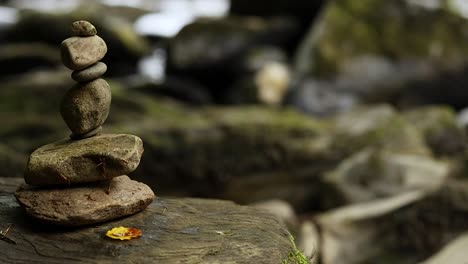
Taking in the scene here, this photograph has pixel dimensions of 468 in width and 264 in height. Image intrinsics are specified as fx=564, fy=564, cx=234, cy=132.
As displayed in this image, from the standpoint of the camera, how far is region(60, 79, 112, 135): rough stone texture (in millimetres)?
3621

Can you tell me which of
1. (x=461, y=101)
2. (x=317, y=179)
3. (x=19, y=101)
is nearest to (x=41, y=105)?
(x=19, y=101)

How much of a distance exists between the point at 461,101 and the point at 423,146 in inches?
231

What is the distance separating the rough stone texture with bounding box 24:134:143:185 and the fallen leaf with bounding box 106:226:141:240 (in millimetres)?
361

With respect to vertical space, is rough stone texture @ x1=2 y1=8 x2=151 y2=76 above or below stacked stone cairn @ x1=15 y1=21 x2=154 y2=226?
below

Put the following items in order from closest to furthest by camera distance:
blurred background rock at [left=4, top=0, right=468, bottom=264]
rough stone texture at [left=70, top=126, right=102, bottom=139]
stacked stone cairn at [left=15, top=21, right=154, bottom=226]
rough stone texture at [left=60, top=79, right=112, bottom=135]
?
stacked stone cairn at [left=15, top=21, right=154, bottom=226] → rough stone texture at [left=60, top=79, right=112, bottom=135] → rough stone texture at [left=70, top=126, right=102, bottom=139] → blurred background rock at [left=4, top=0, right=468, bottom=264]

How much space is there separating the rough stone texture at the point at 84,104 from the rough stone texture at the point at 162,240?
67 cm

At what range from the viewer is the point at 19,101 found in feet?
32.9

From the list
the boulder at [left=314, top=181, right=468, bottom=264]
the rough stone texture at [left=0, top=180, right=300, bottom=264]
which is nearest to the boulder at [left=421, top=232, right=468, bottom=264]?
the boulder at [left=314, top=181, right=468, bottom=264]

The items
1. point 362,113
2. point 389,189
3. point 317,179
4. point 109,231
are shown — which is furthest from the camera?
point 362,113

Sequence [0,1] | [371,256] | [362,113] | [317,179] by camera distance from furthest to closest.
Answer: [0,1] < [362,113] < [317,179] < [371,256]

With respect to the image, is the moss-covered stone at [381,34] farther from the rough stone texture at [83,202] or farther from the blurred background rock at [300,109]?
the rough stone texture at [83,202]

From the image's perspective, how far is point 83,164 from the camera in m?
3.46

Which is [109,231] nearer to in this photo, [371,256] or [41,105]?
A: [371,256]

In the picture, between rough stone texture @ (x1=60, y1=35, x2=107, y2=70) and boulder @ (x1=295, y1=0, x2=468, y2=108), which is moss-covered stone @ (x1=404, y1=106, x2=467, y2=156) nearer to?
boulder @ (x1=295, y1=0, x2=468, y2=108)
